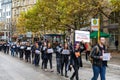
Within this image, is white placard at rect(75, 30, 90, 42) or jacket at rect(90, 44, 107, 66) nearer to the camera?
jacket at rect(90, 44, 107, 66)

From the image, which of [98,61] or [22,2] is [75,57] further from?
[22,2]

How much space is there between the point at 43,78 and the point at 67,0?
24669 mm

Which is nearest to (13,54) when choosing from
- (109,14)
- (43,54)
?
(109,14)

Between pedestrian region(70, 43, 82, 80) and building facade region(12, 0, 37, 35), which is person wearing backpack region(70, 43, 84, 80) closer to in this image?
pedestrian region(70, 43, 82, 80)

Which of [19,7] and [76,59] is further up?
[19,7]

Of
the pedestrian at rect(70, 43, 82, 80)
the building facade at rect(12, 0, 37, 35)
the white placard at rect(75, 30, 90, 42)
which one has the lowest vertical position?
the pedestrian at rect(70, 43, 82, 80)

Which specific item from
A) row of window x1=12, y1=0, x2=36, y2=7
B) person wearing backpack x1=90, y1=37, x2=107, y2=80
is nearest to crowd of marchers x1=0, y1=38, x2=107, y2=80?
person wearing backpack x1=90, y1=37, x2=107, y2=80

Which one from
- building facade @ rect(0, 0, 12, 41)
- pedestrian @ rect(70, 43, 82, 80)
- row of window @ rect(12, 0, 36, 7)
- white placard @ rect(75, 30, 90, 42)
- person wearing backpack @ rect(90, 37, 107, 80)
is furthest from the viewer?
building facade @ rect(0, 0, 12, 41)

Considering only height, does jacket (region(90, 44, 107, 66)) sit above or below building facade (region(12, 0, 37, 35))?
below

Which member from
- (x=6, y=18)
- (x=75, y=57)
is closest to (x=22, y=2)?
(x=6, y=18)

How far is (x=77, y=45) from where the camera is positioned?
15.2 m

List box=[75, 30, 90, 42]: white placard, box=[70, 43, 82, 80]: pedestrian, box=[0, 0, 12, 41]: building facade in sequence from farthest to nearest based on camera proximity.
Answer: box=[0, 0, 12, 41]: building facade
box=[75, 30, 90, 42]: white placard
box=[70, 43, 82, 80]: pedestrian

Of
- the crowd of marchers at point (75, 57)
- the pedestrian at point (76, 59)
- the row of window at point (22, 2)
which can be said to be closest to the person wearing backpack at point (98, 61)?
the crowd of marchers at point (75, 57)

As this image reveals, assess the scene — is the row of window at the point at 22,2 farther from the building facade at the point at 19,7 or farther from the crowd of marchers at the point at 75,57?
the crowd of marchers at the point at 75,57
